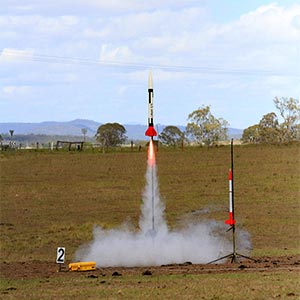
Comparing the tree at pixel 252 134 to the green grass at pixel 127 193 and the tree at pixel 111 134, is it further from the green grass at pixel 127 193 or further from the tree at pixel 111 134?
the green grass at pixel 127 193

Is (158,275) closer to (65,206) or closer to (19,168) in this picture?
(65,206)

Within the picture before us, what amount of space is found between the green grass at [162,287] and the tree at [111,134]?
64.7 metres

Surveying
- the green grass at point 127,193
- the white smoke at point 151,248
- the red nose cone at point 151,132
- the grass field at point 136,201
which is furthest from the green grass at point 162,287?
the green grass at point 127,193

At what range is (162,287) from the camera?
15.8 meters

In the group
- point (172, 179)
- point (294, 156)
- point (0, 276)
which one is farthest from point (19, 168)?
point (0, 276)

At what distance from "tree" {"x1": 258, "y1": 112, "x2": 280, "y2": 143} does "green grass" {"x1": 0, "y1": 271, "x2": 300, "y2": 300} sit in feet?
197

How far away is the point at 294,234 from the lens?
28922mm

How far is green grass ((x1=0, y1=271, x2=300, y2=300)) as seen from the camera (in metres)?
14.7

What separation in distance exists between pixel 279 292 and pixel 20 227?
18.0 meters

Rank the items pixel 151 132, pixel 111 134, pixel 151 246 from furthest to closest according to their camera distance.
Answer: pixel 111 134 → pixel 151 132 → pixel 151 246

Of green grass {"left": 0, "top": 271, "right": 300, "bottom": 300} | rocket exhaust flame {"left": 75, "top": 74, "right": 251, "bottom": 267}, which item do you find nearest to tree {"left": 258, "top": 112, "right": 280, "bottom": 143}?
rocket exhaust flame {"left": 75, "top": 74, "right": 251, "bottom": 267}

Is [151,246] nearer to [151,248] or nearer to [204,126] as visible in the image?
[151,248]

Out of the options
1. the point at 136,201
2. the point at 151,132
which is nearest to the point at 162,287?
the point at 151,132

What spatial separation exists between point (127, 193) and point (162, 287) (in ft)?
76.8
